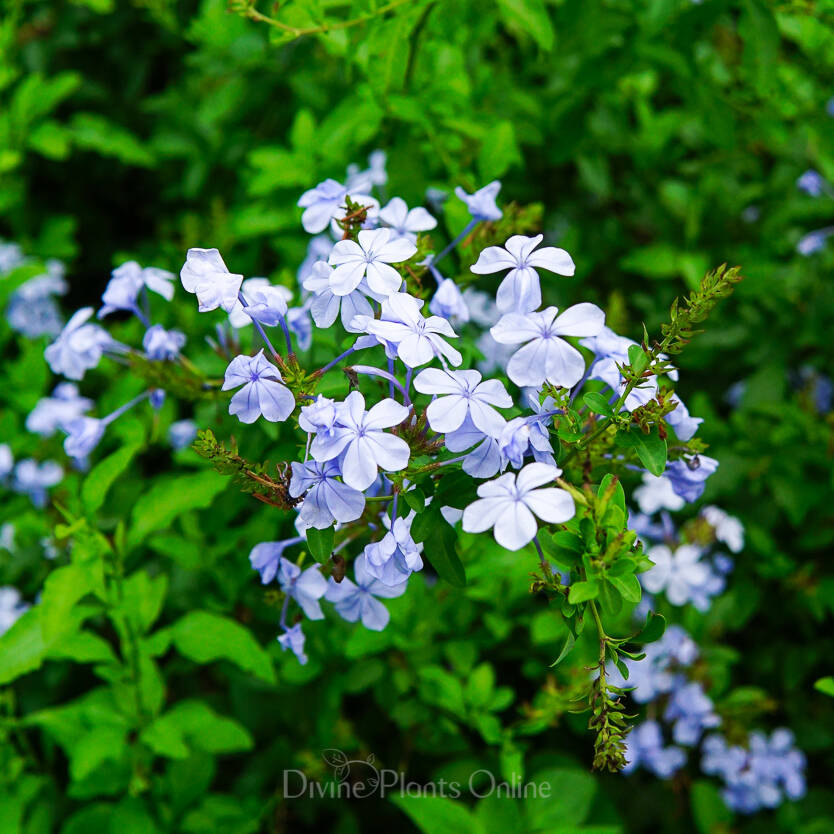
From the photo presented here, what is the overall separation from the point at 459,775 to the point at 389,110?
4.97 feet

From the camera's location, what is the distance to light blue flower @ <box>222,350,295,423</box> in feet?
3.54

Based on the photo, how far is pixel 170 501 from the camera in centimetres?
165

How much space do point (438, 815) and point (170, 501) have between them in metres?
0.84

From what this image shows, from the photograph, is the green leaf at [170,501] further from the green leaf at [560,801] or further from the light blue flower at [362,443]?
the green leaf at [560,801]

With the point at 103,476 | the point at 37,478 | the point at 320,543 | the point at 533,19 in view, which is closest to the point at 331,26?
the point at 533,19

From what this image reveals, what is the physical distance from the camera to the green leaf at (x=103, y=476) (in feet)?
5.13

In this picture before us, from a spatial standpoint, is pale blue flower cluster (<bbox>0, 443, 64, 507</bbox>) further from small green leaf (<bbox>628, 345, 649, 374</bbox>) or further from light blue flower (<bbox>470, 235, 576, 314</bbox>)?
small green leaf (<bbox>628, 345, 649, 374</bbox>)

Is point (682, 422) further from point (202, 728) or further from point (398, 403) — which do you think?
point (202, 728)

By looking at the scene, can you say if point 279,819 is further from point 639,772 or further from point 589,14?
point 589,14

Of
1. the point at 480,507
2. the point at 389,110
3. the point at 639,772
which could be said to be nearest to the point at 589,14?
the point at 389,110

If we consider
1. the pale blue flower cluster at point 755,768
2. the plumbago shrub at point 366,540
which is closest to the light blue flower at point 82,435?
the plumbago shrub at point 366,540

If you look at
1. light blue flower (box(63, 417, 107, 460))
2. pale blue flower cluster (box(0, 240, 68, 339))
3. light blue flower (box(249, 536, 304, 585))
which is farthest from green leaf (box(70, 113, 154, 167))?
light blue flower (box(249, 536, 304, 585))

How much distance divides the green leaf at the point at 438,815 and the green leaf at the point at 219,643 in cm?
38

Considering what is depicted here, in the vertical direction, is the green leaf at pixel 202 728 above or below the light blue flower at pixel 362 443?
below
